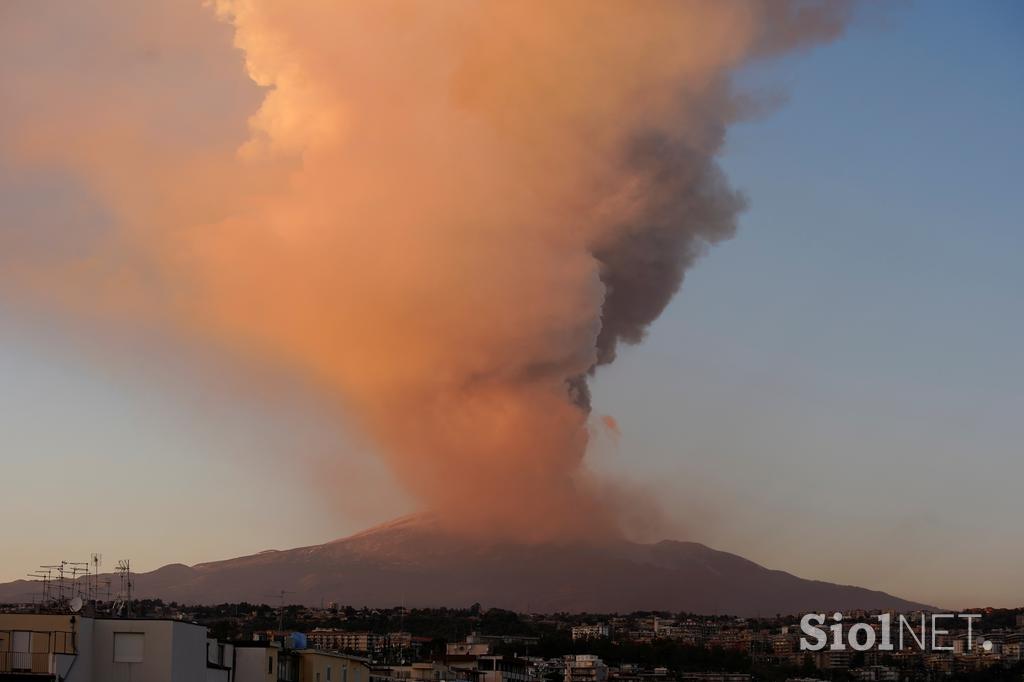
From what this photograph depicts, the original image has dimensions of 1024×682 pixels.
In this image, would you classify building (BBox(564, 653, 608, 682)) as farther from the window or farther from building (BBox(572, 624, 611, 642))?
the window

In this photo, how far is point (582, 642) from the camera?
542 feet

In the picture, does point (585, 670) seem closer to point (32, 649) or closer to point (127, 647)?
point (127, 647)

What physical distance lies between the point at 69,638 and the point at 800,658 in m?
156

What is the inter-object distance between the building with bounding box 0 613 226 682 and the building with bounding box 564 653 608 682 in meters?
90.4

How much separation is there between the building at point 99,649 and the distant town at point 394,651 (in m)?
0.02

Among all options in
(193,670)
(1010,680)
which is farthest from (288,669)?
(1010,680)

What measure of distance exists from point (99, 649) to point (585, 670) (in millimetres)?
94177

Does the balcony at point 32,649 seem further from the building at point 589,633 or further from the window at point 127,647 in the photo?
the building at point 589,633

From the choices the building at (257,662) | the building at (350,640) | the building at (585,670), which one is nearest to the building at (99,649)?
the building at (257,662)

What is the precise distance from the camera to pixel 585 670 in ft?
412

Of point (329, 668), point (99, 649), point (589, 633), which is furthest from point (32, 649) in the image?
point (589, 633)

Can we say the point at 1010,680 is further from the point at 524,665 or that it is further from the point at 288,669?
the point at 288,669

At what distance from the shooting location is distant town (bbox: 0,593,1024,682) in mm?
34219

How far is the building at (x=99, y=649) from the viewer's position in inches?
1302
